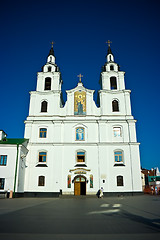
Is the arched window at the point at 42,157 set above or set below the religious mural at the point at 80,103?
below

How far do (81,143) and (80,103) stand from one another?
7.10 metres

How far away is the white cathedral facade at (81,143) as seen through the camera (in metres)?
29.1

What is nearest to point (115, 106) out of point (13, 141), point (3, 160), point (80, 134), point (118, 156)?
point (80, 134)

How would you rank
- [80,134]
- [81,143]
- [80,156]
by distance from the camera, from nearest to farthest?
1. [80,156]
2. [81,143]
3. [80,134]

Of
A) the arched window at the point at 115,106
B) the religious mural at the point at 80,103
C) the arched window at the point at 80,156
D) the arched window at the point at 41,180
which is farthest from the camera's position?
the arched window at the point at 115,106

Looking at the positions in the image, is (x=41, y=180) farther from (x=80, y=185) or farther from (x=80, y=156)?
(x=80, y=156)

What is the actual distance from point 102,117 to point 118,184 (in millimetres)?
10685

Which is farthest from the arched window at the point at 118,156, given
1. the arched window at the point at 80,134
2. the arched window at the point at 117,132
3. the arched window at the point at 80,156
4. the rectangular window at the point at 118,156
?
the arched window at the point at 80,134

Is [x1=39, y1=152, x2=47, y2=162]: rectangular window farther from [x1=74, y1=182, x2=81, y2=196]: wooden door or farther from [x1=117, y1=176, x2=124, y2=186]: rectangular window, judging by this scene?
[x1=117, y1=176, x2=124, y2=186]: rectangular window

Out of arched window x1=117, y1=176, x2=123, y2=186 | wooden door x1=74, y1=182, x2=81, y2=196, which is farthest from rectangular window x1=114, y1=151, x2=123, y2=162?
wooden door x1=74, y1=182, x2=81, y2=196

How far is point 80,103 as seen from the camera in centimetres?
3375

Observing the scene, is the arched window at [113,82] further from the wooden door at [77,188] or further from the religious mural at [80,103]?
the wooden door at [77,188]

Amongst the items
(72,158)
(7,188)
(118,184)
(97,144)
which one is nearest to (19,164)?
(7,188)

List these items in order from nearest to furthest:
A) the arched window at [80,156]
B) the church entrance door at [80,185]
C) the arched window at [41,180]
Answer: the arched window at [41,180]
the church entrance door at [80,185]
the arched window at [80,156]
